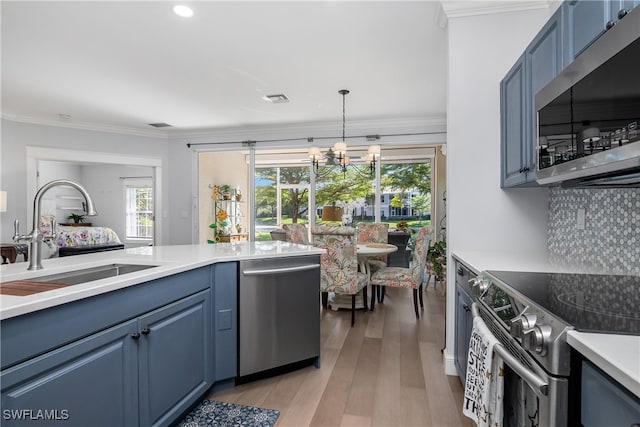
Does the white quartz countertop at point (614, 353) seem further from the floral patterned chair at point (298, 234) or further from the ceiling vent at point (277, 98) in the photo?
the ceiling vent at point (277, 98)

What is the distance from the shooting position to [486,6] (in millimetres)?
2240

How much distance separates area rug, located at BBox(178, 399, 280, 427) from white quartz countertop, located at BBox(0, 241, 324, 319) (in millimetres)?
849

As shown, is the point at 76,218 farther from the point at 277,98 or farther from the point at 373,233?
the point at 373,233

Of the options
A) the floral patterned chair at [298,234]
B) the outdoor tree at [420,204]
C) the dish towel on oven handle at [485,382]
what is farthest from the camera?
the outdoor tree at [420,204]

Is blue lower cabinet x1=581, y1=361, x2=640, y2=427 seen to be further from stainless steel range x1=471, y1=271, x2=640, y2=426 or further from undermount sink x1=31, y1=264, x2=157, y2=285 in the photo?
undermount sink x1=31, y1=264, x2=157, y2=285

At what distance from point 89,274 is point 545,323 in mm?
2093

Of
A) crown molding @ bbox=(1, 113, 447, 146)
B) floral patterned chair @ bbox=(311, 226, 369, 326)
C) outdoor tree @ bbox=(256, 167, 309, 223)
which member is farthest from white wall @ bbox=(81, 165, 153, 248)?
floral patterned chair @ bbox=(311, 226, 369, 326)

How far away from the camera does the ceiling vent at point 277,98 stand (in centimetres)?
410

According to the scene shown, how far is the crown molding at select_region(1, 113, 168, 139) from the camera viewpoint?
4958 mm

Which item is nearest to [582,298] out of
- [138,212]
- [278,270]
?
[278,270]

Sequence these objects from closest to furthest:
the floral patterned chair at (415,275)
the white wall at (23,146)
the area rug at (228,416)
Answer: the area rug at (228,416), the floral patterned chair at (415,275), the white wall at (23,146)

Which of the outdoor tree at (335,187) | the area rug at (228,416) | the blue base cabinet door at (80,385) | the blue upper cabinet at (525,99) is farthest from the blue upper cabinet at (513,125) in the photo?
the outdoor tree at (335,187)

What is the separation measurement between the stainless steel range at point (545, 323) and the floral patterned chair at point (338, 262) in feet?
6.62

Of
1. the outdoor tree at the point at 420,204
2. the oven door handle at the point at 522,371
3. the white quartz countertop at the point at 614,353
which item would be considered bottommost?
the oven door handle at the point at 522,371
